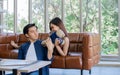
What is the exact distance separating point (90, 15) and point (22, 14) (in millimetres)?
1834

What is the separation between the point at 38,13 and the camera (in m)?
6.70

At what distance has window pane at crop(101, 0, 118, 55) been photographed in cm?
632

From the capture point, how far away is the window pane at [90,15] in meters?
6.43

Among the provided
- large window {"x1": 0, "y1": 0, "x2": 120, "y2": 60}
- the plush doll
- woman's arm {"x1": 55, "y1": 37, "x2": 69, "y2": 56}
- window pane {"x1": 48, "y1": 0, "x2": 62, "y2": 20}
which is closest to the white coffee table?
woman's arm {"x1": 55, "y1": 37, "x2": 69, "y2": 56}

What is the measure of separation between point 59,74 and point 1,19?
2572 millimetres

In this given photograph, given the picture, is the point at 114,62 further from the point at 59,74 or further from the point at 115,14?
the point at 59,74

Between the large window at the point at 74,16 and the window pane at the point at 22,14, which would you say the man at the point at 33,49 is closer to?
the large window at the point at 74,16

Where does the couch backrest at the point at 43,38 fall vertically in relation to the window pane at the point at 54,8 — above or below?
below

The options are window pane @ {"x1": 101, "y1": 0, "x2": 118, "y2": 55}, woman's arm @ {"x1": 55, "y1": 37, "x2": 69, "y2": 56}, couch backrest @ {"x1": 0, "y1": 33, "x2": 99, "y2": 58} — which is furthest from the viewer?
window pane @ {"x1": 101, "y1": 0, "x2": 118, "y2": 55}

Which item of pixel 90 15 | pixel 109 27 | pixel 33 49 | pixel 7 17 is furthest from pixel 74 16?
pixel 33 49

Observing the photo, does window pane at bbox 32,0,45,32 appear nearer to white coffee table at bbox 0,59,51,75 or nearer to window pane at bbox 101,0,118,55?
window pane at bbox 101,0,118,55

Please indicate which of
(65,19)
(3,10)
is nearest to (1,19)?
(3,10)

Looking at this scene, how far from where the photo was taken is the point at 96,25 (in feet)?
21.1

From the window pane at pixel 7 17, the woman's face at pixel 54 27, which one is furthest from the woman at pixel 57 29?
the window pane at pixel 7 17
